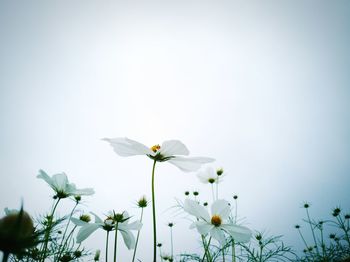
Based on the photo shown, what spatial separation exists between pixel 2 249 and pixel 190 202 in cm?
93

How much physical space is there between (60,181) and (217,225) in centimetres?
106

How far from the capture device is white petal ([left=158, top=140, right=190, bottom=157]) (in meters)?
0.95

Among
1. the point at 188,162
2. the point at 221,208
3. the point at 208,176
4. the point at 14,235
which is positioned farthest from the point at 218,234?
the point at 208,176

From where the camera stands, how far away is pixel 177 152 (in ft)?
3.23

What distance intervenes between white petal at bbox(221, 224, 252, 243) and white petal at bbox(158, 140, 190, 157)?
502 millimetres

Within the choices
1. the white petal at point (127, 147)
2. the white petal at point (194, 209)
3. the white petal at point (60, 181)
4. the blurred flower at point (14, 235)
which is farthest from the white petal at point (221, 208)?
the blurred flower at point (14, 235)

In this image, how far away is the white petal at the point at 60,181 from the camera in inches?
56.4

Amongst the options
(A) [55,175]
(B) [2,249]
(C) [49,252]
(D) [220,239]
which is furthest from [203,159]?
(C) [49,252]

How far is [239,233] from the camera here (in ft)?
3.63

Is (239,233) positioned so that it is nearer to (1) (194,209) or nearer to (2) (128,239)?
(1) (194,209)

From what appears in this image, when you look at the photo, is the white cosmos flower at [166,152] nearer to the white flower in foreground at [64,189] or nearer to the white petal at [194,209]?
the white petal at [194,209]

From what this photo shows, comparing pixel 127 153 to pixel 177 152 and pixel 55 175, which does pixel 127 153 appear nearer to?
pixel 177 152

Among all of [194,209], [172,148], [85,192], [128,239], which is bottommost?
[128,239]

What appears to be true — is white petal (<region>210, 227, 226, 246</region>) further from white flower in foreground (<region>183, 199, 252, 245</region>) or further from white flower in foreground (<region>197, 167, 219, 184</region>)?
white flower in foreground (<region>197, 167, 219, 184</region>)
